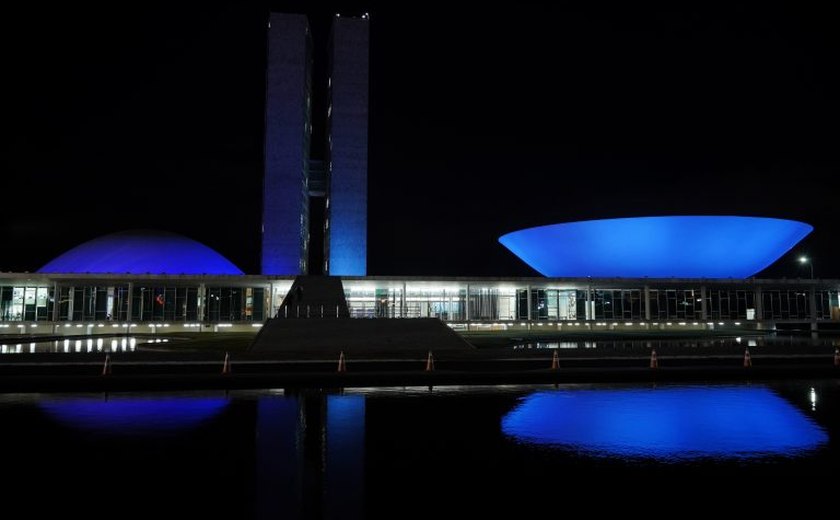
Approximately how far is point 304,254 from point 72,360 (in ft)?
156

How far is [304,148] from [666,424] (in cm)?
6267

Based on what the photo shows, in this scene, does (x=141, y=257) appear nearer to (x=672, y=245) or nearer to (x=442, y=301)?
(x=442, y=301)

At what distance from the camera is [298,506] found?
6.77m

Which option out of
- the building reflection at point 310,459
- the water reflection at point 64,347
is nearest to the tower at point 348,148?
the water reflection at point 64,347

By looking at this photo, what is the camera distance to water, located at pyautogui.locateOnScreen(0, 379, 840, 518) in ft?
22.7

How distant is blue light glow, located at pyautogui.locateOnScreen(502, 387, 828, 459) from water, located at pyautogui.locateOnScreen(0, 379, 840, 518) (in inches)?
1.8

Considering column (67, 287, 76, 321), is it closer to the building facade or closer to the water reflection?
the building facade

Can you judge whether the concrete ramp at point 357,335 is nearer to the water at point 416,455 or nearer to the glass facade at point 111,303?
the water at point 416,455

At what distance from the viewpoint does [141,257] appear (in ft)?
202

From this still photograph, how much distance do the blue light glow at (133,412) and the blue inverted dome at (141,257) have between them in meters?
48.2

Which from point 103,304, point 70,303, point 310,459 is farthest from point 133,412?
point 70,303

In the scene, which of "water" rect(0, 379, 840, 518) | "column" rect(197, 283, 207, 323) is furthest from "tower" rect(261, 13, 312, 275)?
"water" rect(0, 379, 840, 518)

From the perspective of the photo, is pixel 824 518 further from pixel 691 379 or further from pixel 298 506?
pixel 691 379

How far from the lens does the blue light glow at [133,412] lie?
446 inches
